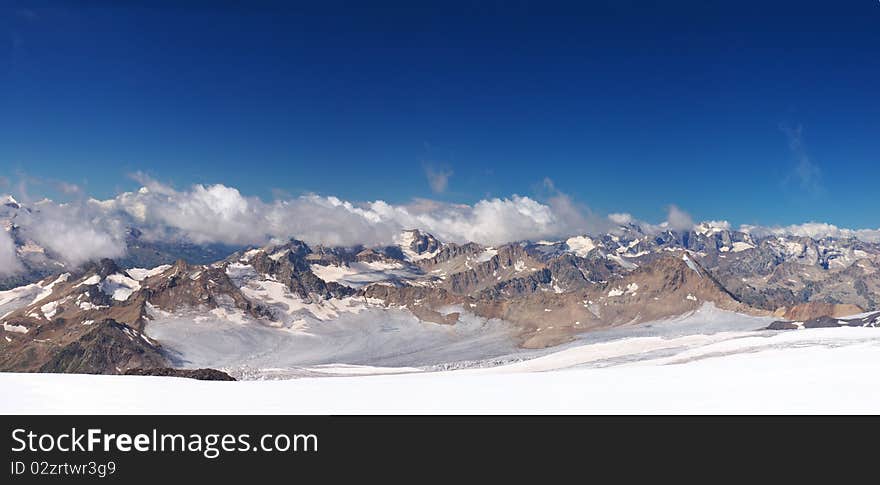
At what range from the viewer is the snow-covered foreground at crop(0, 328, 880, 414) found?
6809 millimetres

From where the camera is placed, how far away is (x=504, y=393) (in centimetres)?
793

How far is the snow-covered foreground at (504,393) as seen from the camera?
6.81 m

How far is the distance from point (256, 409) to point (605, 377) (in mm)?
5272
